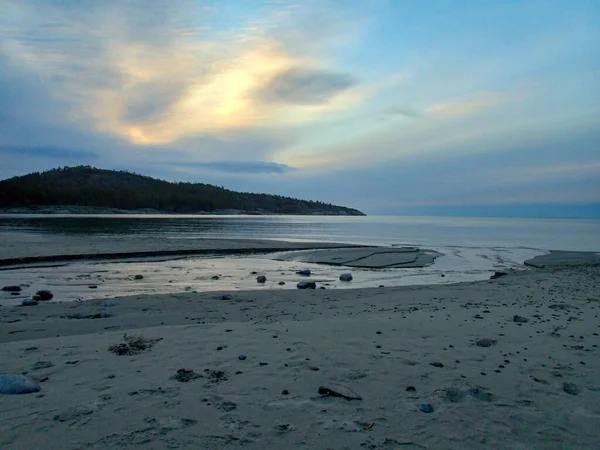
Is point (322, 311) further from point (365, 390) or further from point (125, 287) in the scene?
point (125, 287)

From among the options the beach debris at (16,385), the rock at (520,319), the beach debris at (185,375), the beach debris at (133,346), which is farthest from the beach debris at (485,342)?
the beach debris at (16,385)

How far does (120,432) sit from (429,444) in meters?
3.26

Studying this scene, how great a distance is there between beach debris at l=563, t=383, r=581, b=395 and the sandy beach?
0.18 ft

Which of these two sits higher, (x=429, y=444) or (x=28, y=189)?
(x=28, y=189)

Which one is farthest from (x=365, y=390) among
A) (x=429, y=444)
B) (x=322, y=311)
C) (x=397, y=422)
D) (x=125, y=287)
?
(x=125, y=287)

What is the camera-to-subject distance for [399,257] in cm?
3278

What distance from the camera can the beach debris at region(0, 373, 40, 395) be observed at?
18.0 ft

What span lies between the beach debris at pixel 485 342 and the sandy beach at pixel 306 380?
27 millimetres

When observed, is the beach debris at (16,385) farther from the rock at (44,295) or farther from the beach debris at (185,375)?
the rock at (44,295)

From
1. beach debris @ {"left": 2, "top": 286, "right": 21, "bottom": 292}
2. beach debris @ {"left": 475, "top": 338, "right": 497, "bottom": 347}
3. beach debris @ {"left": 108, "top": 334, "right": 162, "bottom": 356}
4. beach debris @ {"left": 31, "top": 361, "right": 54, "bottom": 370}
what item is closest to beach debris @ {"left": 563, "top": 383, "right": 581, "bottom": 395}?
beach debris @ {"left": 475, "top": 338, "right": 497, "bottom": 347}

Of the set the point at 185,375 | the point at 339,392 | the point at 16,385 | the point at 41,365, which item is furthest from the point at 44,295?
the point at 339,392

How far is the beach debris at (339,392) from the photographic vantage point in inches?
216

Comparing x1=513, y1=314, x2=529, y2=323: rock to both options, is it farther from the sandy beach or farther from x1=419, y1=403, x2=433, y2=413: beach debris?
x1=419, y1=403, x2=433, y2=413: beach debris

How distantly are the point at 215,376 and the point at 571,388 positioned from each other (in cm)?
500
